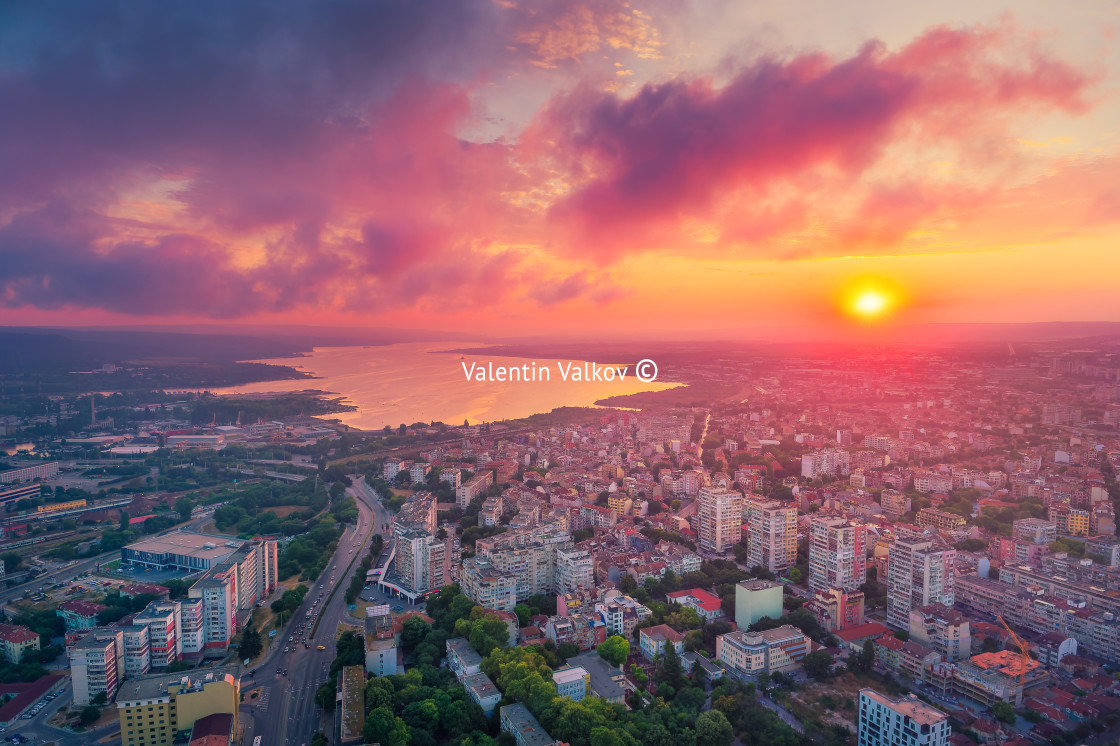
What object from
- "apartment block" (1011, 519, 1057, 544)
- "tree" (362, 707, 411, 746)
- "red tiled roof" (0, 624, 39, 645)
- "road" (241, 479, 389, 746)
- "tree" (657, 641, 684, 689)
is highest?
"apartment block" (1011, 519, 1057, 544)

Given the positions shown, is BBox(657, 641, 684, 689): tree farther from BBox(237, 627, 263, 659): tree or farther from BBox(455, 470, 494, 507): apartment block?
BBox(455, 470, 494, 507): apartment block

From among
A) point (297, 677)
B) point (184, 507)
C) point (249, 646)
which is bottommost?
point (297, 677)

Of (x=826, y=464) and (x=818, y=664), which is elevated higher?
(x=826, y=464)

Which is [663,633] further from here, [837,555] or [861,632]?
[837,555]

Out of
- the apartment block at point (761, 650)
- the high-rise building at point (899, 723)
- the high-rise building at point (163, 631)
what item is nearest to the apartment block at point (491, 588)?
the apartment block at point (761, 650)

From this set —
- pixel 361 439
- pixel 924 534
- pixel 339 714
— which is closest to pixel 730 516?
pixel 924 534

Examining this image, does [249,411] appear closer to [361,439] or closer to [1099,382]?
[361,439]

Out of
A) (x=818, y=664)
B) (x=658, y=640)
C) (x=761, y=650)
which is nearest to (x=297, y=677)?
(x=658, y=640)

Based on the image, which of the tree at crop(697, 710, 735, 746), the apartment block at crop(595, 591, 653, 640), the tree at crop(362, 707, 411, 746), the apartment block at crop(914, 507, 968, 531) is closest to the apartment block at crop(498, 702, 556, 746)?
the tree at crop(362, 707, 411, 746)
